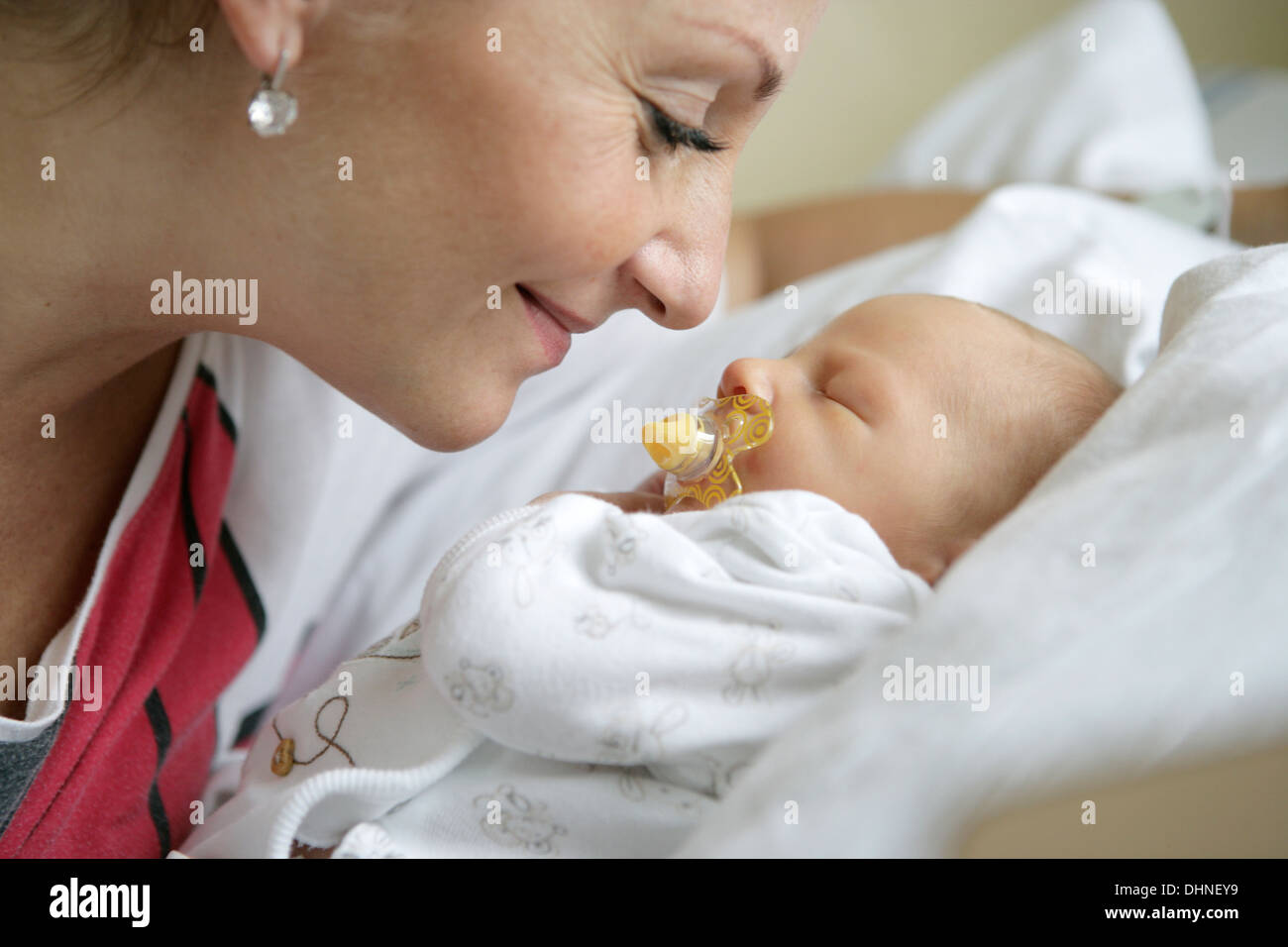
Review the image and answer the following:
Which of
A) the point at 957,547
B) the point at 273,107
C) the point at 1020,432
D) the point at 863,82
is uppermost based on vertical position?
the point at 863,82

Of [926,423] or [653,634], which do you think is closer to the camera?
[653,634]

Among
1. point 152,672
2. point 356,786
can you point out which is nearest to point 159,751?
point 152,672

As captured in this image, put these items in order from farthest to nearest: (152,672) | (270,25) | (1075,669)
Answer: (152,672) → (270,25) → (1075,669)

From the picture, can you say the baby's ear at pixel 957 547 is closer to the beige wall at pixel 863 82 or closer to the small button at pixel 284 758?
the small button at pixel 284 758

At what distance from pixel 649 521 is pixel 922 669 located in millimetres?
267

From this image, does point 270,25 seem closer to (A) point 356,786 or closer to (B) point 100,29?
(B) point 100,29

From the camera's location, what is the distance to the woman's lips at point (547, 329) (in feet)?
3.21

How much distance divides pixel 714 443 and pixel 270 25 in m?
0.51

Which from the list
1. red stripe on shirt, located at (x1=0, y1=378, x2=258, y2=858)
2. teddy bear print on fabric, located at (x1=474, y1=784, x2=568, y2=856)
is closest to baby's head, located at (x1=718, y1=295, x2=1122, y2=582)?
teddy bear print on fabric, located at (x1=474, y1=784, x2=568, y2=856)

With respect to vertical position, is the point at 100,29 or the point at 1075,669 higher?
the point at 100,29

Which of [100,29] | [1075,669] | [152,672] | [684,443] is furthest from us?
[152,672]

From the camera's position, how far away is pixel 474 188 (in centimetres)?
85

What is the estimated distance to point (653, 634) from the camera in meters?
0.83
